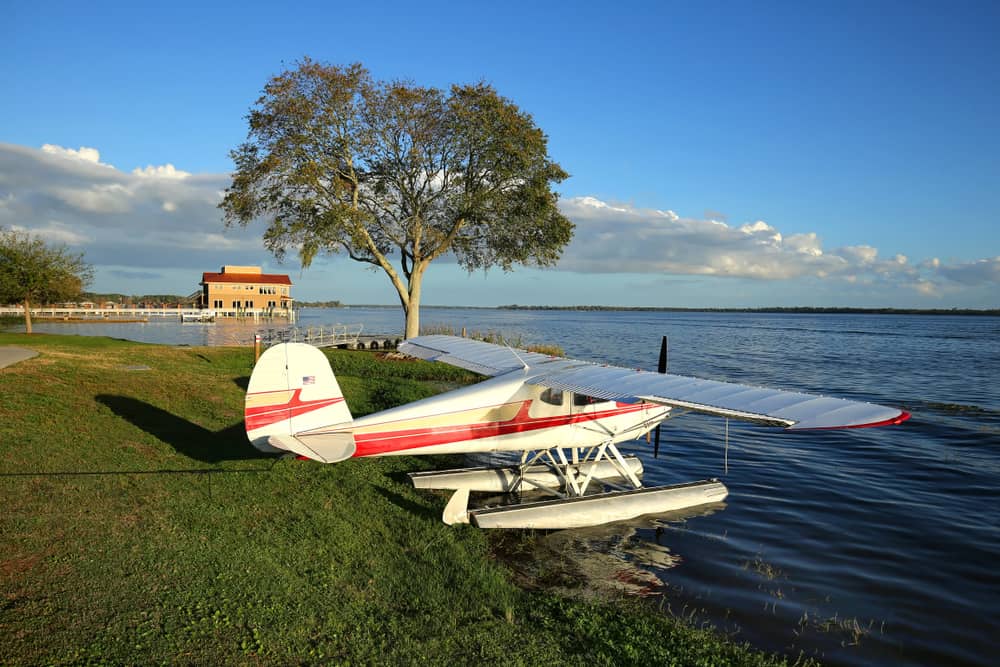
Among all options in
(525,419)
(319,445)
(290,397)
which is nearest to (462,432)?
(525,419)

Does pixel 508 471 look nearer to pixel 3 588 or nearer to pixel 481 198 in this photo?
pixel 3 588

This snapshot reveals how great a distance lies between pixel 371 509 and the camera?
27.0 feet

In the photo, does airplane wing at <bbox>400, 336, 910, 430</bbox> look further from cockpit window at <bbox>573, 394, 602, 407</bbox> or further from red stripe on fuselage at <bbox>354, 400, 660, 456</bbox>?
red stripe on fuselage at <bbox>354, 400, 660, 456</bbox>

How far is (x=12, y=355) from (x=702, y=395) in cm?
2048

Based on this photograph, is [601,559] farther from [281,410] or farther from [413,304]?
[413,304]

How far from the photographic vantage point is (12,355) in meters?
17.6

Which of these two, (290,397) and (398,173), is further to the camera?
(398,173)

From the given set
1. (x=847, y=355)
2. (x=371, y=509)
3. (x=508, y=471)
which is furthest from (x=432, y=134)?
(x=847, y=355)

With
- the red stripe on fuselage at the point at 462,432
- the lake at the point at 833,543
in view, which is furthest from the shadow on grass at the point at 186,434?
the lake at the point at 833,543

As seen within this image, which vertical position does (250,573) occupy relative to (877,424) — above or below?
below

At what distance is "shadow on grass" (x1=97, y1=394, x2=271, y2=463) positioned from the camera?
33.3 feet

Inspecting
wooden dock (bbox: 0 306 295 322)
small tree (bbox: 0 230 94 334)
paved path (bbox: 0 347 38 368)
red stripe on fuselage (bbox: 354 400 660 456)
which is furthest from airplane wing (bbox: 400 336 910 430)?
wooden dock (bbox: 0 306 295 322)

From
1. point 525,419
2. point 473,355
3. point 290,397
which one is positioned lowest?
point 525,419

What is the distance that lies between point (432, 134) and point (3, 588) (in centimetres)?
2490
